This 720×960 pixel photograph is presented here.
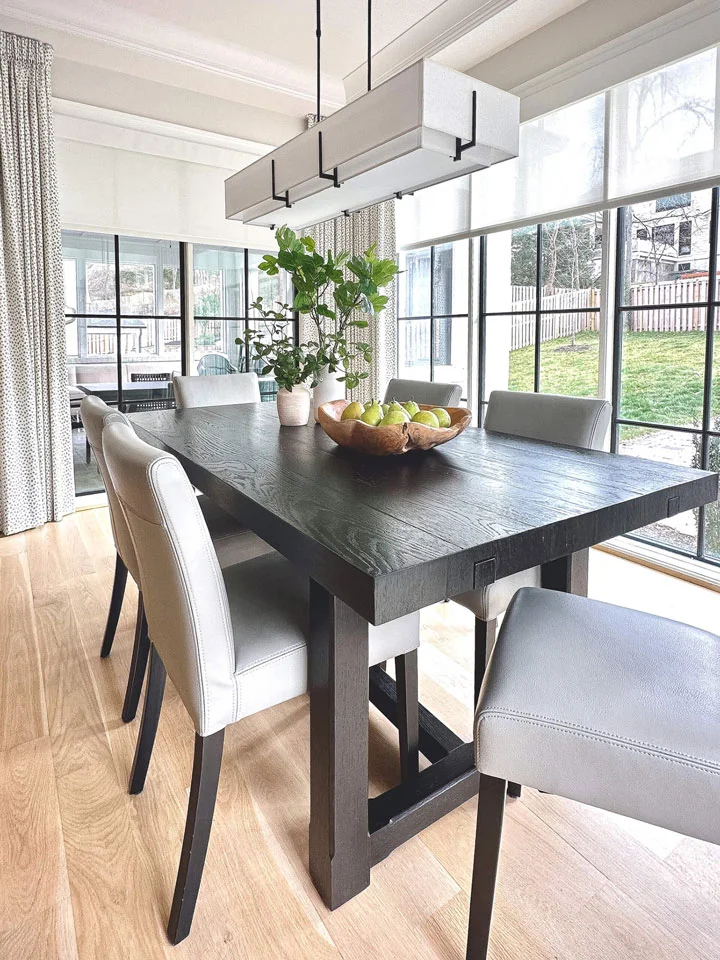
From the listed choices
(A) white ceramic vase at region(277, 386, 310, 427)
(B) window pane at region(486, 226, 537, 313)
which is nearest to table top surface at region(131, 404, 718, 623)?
(A) white ceramic vase at region(277, 386, 310, 427)

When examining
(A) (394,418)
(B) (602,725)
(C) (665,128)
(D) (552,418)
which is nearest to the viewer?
(B) (602,725)

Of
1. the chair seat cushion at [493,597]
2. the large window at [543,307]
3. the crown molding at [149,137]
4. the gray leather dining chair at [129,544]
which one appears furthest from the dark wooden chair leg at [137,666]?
the crown molding at [149,137]

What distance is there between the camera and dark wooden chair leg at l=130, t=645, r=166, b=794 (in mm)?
1550

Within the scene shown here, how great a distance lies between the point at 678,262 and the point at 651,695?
2643mm

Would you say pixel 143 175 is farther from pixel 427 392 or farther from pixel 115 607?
pixel 115 607

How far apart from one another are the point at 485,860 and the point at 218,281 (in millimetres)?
4363

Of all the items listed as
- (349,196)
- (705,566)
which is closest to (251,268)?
(349,196)

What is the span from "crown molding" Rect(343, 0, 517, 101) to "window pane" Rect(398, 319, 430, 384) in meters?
1.66

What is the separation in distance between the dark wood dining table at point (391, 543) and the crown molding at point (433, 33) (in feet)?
9.41

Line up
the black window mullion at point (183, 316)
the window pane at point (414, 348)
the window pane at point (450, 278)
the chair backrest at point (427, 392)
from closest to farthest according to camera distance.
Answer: the chair backrest at point (427, 392), the window pane at point (450, 278), the black window mullion at point (183, 316), the window pane at point (414, 348)

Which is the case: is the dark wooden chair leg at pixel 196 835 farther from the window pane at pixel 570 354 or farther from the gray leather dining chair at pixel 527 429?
the window pane at pixel 570 354

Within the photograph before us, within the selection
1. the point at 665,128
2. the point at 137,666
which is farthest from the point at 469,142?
the point at 137,666

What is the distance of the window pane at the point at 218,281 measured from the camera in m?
4.54

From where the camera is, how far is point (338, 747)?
117 centimetres
